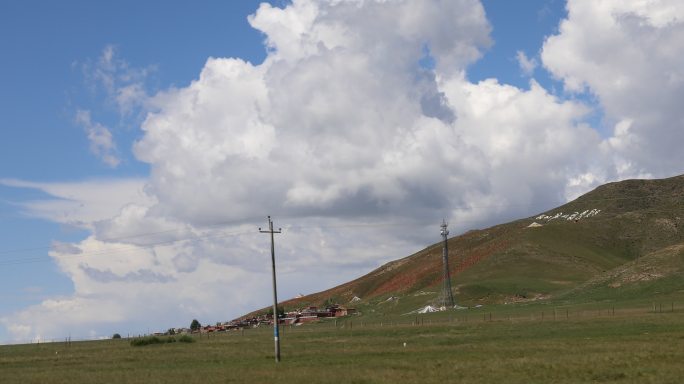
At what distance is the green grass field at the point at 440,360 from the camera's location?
1809 inches

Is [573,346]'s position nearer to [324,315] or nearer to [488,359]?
[488,359]

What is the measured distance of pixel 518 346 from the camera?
6500cm

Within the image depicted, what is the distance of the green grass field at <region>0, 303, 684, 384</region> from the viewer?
151 ft

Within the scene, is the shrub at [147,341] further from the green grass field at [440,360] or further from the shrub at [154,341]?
the green grass field at [440,360]

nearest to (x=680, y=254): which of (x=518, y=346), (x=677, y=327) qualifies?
(x=677, y=327)

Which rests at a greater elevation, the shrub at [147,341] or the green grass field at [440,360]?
the shrub at [147,341]

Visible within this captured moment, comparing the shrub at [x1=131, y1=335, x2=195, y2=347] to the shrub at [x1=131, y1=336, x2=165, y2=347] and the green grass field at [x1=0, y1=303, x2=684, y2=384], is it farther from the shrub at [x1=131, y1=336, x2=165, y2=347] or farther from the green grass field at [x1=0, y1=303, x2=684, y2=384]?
→ the green grass field at [x1=0, y1=303, x2=684, y2=384]

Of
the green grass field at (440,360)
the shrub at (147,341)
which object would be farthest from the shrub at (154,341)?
the green grass field at (440,360)

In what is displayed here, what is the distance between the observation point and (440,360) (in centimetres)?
5609

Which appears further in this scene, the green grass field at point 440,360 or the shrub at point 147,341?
the shrub at point 147,341

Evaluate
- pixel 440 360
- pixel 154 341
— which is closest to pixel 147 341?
pixel 154 341

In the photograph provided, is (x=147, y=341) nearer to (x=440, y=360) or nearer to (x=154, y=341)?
(x=154, y=341)

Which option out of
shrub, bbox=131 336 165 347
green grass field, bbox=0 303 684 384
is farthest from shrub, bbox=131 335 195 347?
green grass field, bbox=0 303 684 384

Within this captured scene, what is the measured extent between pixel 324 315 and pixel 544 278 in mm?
54566
